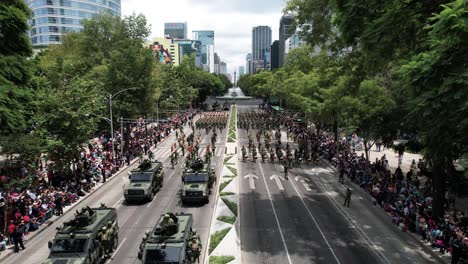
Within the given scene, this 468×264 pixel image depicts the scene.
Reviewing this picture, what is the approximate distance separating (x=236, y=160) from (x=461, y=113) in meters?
34.4

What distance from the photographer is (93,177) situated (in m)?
36.6

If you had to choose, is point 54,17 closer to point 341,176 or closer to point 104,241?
point 341,176

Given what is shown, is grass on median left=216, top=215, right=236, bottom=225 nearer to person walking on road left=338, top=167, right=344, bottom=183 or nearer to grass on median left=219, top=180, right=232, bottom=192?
grass on median left=219, top=180, right=232, bottom=192

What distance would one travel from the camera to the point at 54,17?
131 m

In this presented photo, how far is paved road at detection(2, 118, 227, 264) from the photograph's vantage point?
21062mm

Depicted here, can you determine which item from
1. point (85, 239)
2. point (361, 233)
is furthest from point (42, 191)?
point (361, 233)

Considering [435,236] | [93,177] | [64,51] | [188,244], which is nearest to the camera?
[188,244]

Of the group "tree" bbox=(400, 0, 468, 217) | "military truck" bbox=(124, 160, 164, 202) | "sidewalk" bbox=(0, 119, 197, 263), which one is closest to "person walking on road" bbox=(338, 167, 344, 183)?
"military truck" bbox=(124, 160, 164, 202)

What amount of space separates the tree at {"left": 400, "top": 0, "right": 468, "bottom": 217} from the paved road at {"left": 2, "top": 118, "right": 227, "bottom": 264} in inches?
494

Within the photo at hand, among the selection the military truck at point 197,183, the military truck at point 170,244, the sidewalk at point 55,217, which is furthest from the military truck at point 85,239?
the military truck at point 197,183

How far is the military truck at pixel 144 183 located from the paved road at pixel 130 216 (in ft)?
2.06

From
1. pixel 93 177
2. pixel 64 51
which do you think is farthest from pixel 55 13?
pixel 93 177

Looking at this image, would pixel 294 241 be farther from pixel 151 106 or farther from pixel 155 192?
pixel 151 106

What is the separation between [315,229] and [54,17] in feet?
431
